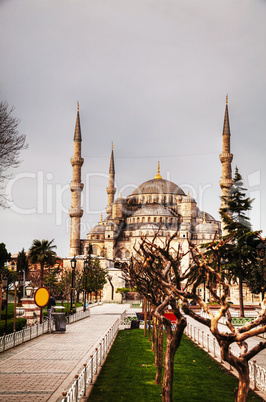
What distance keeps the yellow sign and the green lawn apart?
2396 mm

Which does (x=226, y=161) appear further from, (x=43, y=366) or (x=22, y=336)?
(x=43, y=366)

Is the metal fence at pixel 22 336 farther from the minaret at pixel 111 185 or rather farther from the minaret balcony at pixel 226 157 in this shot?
the minaret at pixel 111 185

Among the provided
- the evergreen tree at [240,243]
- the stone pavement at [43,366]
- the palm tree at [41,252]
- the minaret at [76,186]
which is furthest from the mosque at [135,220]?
the stone pavement at [43,366]

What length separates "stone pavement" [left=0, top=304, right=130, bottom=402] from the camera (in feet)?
25.5

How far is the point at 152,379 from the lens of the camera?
30.9 ft

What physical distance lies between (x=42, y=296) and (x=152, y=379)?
5489 mm

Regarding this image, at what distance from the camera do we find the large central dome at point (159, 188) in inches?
3125

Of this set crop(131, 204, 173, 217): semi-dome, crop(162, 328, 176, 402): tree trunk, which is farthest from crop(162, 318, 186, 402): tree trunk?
crop(131, 204, 173, 217): semi-dome

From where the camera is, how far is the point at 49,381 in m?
8.69

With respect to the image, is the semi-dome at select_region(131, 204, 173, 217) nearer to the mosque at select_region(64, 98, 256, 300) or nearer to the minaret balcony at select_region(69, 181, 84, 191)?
the mosque at select_region(64, 98, 256, 300)

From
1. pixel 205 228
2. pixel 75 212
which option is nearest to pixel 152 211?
pixel 205 228

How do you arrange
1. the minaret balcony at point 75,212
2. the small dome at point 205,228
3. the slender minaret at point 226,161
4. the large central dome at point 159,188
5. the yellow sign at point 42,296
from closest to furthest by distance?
1. the yellow sign at point 42,296
2. the slender minaret at point 226,161
3. the minaret balcony at point 75,212
4. the small dome at point 205,228
5. the large central dome at point 159,188

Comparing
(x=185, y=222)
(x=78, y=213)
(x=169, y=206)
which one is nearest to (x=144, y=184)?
(x=169, y=206)

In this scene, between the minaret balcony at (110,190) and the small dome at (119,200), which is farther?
the minaret balcony at (110,190)
